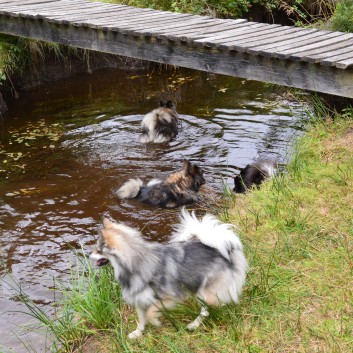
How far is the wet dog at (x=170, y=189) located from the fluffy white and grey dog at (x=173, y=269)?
2.80 m

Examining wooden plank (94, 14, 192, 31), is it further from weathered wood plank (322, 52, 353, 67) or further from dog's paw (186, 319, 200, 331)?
dog's paw (186, 319, 200, 331)

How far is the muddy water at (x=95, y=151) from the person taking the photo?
6.15 meters

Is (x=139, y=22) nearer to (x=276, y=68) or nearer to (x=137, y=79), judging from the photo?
(x=276, y=68)

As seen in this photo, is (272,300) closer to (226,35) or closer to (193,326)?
(193,326)

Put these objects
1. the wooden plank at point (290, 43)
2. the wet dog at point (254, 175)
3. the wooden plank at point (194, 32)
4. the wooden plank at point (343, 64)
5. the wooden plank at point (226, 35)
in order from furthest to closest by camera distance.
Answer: the wooden plank at point (194, 32) → the wooden plank at point (226, 35) → the wet dog at point (254, 175) → the wooden plank at point (290, 43) → the wooden plank at point (343, 64)

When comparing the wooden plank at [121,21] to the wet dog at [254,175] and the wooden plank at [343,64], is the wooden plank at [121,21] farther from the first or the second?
the wooden plank at [343,64]

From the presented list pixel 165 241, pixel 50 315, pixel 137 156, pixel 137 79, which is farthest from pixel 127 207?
pixel 137 79

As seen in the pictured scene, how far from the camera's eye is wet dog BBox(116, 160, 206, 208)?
7.01 metres

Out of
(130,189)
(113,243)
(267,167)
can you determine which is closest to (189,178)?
(130,189)

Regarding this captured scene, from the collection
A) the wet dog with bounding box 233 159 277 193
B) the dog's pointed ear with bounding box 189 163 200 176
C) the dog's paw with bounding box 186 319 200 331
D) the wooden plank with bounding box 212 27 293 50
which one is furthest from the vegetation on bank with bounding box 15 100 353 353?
the wooden plank with bounding box 212 27 293 50

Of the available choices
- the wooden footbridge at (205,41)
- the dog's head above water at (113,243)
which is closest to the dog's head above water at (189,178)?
the wooden footbridge at (205,41)

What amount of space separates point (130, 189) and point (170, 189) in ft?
1.61

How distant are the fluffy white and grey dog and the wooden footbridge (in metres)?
3.09

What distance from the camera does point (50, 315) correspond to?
5.03 metres
